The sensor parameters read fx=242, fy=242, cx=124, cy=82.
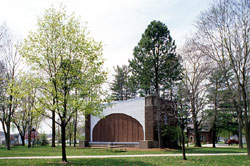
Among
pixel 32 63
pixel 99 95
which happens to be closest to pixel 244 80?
pixel 99 95

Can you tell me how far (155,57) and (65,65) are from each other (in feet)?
63.6

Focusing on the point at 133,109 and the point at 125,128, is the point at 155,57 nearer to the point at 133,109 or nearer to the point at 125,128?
the point at 133,109

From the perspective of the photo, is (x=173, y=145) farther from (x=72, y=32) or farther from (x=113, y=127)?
(x=72, y=32)

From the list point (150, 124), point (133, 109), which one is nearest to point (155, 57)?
point (133, 109)

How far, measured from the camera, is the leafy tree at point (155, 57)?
104 ft

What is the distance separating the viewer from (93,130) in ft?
110

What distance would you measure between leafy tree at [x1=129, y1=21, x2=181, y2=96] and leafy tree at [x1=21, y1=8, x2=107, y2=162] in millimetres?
17655

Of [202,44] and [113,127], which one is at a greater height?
[202,44]

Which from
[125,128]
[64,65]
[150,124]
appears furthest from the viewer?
[125,128]

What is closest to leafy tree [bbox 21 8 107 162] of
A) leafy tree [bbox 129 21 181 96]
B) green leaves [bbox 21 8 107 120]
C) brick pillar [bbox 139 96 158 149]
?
green leaves [bbox 21 8 107 120]

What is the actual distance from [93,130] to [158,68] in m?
12.4

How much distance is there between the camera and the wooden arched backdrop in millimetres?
28016

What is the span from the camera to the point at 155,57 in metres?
32.0

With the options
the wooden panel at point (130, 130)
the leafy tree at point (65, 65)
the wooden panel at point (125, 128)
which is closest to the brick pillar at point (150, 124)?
the wooden panel at point (130, 130)
